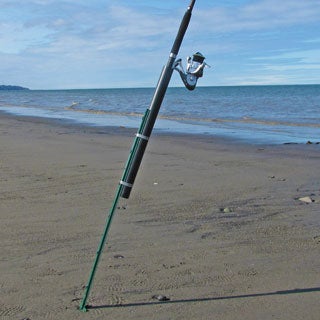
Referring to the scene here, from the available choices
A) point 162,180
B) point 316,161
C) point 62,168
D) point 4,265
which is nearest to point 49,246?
point 4,265

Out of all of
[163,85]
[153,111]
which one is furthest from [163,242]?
[163,85]

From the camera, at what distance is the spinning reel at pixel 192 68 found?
3309mm

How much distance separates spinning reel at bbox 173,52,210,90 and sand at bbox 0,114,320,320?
1592mm

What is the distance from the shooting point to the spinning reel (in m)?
3.31

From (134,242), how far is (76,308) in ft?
4.98

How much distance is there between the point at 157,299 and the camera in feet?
12.4

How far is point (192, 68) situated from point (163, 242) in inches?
88.7

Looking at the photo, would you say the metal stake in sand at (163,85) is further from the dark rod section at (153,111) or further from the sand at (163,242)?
the sand at (163,242)

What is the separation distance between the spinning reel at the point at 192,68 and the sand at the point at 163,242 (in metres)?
1.59

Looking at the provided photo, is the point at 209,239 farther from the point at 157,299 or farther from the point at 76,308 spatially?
the point at 76,308

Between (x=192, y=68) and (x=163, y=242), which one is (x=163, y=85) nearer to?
(x=192, y=68)

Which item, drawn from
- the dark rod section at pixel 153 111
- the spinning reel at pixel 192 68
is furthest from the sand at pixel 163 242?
the spinning reel at pixel 192 68

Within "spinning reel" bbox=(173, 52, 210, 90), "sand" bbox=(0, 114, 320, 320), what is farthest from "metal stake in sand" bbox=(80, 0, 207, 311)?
"sand" bbox=(0, 114, 320, 320)

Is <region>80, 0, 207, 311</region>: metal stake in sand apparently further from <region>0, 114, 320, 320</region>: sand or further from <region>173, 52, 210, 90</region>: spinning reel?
<region>0, 114, 320, 320</region>: sand
